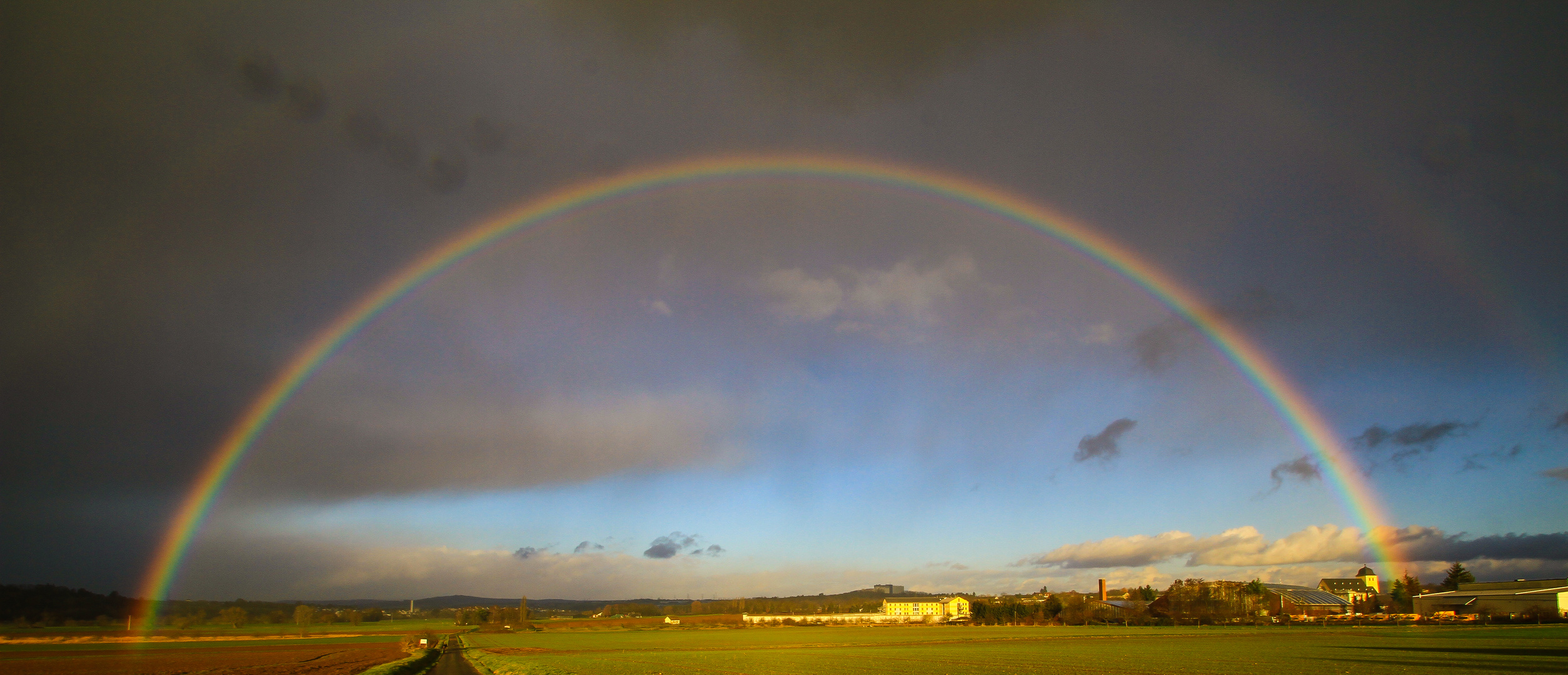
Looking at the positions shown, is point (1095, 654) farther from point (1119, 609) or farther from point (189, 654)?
point (1119, 609)

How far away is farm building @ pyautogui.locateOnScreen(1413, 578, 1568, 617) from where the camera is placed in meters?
122

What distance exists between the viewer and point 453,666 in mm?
68812

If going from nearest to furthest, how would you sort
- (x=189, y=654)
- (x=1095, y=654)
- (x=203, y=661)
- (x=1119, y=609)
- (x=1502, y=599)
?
(x=1095, y=654)
(x=203, y=661)
(x=189, y=654)
(x=1502, y=599)
(x=1119, y=609)

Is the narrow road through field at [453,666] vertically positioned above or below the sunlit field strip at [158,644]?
above

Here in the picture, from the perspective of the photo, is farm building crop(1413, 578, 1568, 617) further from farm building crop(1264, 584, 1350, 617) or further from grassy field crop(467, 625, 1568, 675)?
grassy field crop(467, 625, 1568, 675)

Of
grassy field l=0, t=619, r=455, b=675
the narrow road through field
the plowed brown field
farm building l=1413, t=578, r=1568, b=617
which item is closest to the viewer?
the narrow road through field

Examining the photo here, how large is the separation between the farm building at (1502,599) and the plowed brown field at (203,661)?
502ft

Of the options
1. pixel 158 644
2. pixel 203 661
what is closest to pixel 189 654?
pixel 203 661

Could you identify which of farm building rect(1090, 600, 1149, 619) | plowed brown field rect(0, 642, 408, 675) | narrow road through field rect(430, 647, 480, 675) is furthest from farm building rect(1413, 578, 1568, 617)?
plowed brown field rect(0, 642, 408, 675)

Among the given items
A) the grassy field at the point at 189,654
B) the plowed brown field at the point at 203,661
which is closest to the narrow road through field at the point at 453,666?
the grassy field at the point at 189,654

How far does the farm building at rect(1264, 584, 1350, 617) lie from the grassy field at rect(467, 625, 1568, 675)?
65.4 meters

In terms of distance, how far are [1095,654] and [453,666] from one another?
5097 centimetres

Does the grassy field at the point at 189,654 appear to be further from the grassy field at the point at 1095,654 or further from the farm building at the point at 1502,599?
the farm building at the point at 1502,599

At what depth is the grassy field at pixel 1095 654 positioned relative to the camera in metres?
43.7
